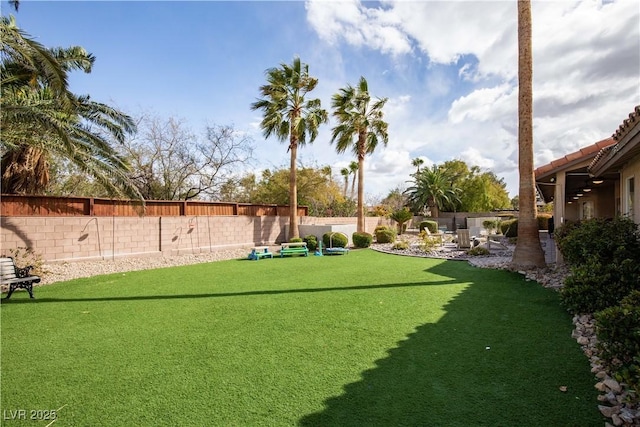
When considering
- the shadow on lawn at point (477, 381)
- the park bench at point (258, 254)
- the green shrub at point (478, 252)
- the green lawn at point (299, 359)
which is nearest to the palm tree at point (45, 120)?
the green lawn at point (299, 359)

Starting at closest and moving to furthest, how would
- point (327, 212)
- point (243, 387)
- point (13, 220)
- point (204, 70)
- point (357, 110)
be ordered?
point (243, 387) < point (13, 220) < point (204, 70) < point (357, 110) < point (327, 212)

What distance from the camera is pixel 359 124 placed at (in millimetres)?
20922

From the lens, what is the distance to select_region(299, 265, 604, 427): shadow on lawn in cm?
285

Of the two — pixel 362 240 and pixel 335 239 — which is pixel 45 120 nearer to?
pixel 335 239

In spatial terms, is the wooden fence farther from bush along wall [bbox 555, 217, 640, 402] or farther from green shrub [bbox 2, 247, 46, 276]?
bush along wall [bbox 555, 217, 640, 402]

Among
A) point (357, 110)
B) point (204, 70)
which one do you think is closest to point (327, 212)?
point (357, 110)

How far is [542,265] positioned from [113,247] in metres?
15.3

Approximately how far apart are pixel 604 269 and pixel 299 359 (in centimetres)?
527

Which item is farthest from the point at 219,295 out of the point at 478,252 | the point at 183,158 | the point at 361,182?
the point at 183,158

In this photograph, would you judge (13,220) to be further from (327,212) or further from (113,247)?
(327,212)

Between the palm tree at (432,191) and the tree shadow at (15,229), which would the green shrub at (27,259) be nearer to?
the tree shadow at (15,229)

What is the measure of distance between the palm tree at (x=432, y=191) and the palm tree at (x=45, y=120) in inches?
1273

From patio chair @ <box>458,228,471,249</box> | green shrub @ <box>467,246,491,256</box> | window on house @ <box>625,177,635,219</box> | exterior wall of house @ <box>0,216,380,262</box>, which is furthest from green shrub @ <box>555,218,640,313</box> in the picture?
exterior wall of house @ <box>0,216,380,262</box>

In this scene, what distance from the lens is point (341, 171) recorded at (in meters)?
41.5
